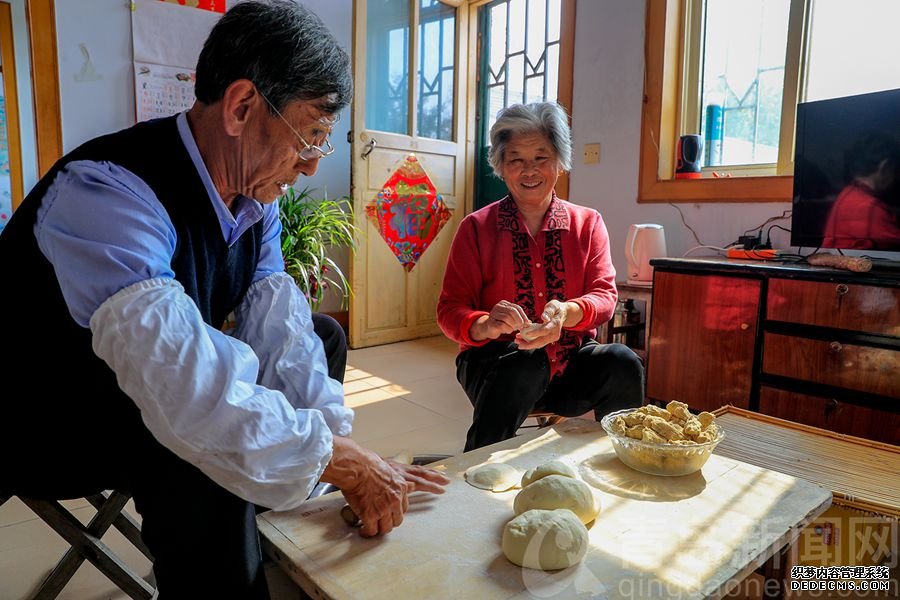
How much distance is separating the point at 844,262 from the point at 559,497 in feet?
4.78

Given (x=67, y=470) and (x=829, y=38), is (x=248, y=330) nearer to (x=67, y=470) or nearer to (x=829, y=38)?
(x=67, y=470)

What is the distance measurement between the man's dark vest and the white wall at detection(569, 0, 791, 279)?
236cm

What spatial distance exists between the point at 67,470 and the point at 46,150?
8.21ft

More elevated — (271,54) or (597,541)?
(271,54)

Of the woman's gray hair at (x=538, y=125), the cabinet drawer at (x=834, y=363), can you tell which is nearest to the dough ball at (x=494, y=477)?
the woman's gray hair at (x=538, y=125)

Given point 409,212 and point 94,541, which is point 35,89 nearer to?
point 409,212

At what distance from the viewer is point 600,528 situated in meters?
0.92

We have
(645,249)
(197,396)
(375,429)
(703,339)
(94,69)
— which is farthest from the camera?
(94,69)

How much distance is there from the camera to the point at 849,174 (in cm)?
201

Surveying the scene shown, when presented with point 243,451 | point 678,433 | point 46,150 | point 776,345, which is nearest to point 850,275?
point 776,345

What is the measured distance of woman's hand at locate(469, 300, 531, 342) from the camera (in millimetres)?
1487

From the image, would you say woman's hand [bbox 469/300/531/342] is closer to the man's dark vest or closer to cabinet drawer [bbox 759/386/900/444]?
the man's dark vest

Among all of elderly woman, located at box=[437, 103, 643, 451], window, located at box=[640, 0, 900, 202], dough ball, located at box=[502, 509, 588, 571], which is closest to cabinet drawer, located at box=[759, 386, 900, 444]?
elderly woman, located at box=[437, 103, 643, 451]

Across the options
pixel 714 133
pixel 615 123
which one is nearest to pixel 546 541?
pixel 714 133
